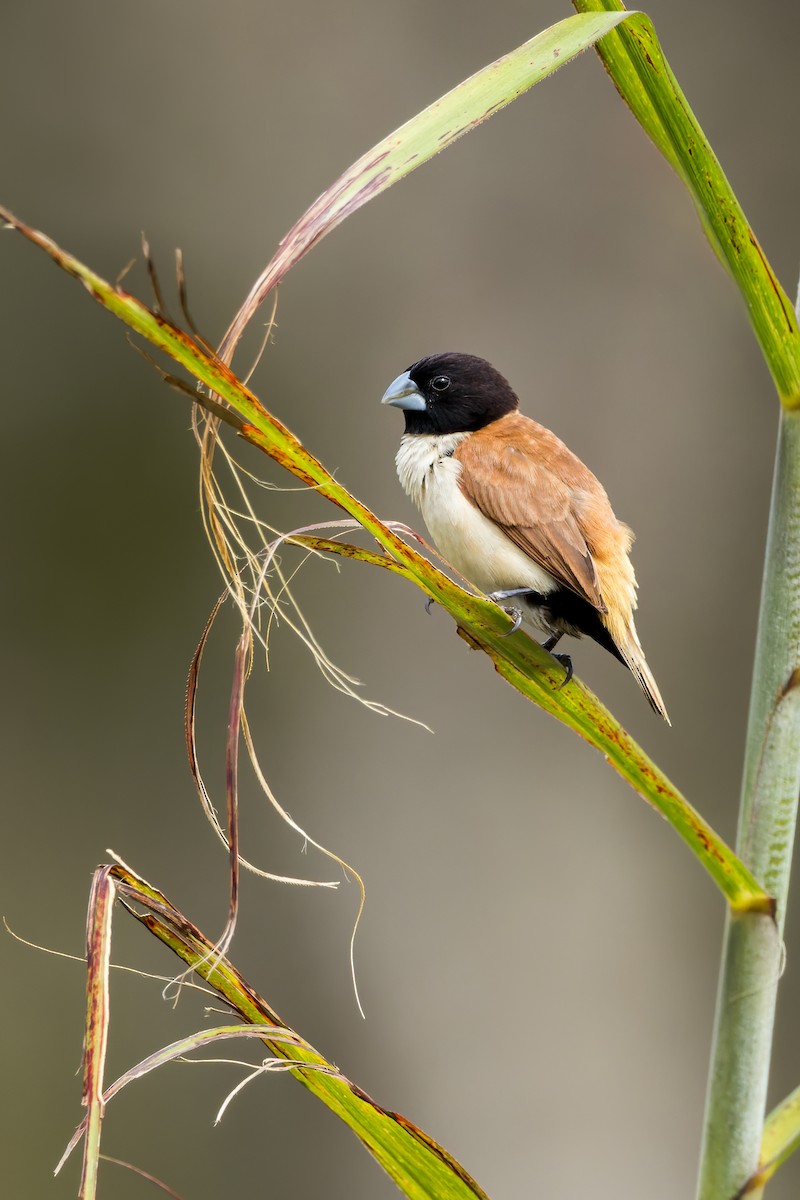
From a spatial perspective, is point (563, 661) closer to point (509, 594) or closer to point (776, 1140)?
point (509, 594)

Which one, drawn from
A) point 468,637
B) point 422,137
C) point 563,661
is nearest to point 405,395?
point 563,661

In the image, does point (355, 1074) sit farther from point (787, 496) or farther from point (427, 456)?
point (787, 496)

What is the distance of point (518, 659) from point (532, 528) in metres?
0.40

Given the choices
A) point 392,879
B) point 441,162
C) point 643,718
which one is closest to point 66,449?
point 441,162

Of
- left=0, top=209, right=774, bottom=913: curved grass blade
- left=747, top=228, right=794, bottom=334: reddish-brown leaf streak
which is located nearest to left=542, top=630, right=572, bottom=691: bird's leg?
left=0, top=209, right=774, bottom=913: curved grass blade

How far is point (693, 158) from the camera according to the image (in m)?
0.57

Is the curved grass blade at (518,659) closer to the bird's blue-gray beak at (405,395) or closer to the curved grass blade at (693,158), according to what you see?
the curved grass blade at (693,158)

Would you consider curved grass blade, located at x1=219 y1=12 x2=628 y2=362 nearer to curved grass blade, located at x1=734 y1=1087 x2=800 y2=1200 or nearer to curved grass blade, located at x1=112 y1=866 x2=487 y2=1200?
curved grass blade, located at x1=112 y1=866 x2=487 y2=1200

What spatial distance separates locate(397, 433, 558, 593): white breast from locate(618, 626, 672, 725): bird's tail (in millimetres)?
98

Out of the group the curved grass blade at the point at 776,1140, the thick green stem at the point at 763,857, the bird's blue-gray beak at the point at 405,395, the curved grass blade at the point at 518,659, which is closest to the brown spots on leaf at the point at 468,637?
the curved grass blade at the point at 518,659

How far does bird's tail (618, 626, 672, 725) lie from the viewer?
859mm

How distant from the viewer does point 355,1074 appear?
2.52m

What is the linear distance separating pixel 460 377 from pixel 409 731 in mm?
1389

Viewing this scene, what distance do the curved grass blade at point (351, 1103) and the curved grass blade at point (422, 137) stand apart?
291 mm
